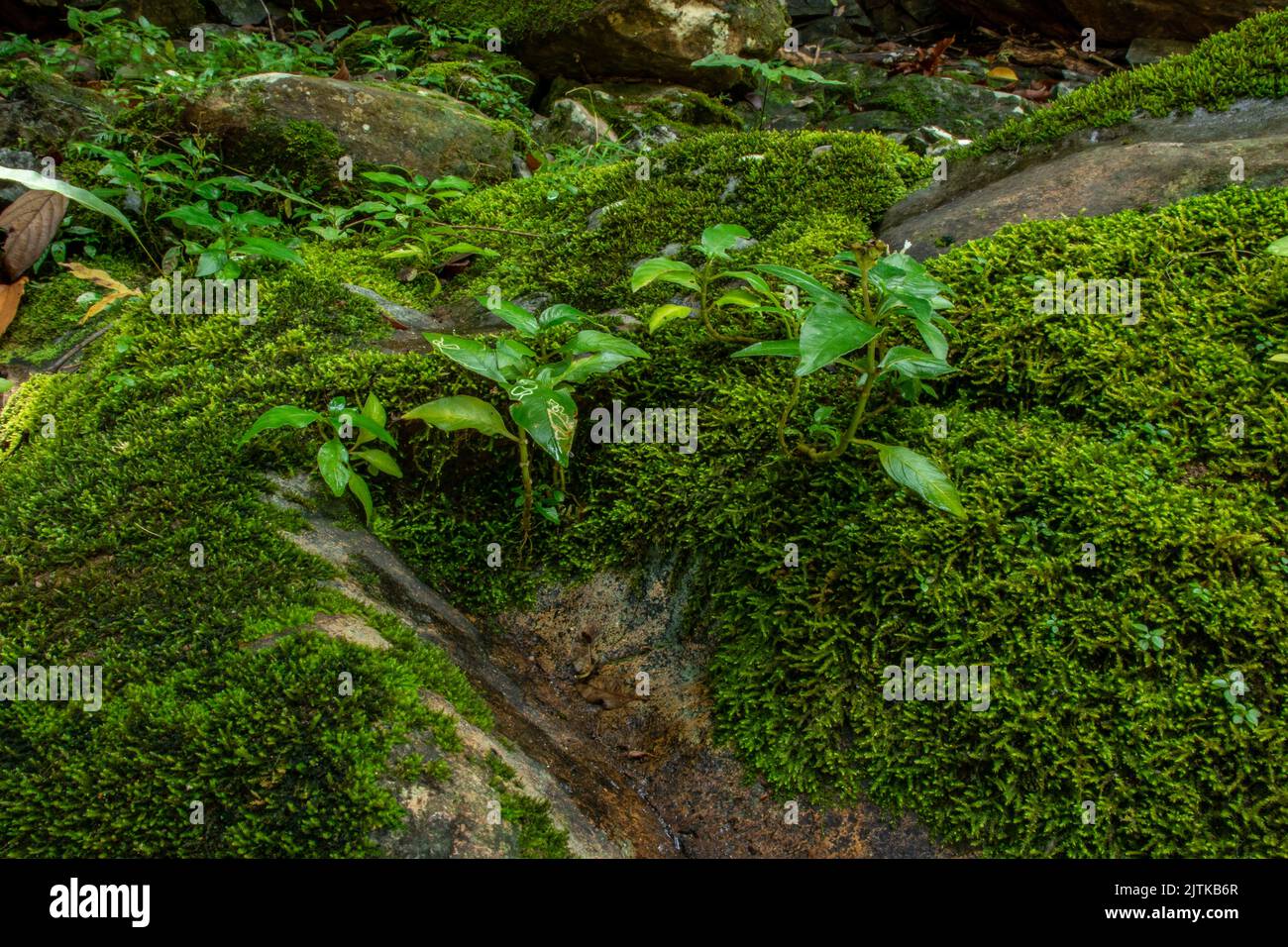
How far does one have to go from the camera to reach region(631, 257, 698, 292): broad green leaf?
2.67 meters

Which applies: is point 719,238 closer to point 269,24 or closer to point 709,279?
point 709,279

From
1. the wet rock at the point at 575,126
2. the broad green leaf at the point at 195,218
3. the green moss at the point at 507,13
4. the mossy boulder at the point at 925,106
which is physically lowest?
the broad green leaf at the point at 195,218

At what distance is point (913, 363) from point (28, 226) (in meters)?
4.11

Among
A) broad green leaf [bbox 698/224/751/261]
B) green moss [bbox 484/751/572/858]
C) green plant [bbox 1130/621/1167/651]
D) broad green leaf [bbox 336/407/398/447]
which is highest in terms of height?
broad green leaf [bbox 698/224/751/261]

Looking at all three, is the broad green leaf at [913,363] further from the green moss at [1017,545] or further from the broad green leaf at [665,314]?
the broad green leaf at [665,314]

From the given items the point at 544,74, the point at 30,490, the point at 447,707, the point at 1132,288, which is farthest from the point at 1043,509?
the point at 544,74

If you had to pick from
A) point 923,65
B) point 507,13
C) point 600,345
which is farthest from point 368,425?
point 923,65

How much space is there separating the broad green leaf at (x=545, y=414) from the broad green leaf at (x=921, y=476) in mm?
914

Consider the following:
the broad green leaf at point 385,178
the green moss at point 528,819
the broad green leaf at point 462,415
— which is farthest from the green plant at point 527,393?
the broad green leaf at point 385,178

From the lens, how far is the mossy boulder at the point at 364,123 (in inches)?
187

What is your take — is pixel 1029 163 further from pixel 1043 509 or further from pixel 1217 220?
pixel 1043 509

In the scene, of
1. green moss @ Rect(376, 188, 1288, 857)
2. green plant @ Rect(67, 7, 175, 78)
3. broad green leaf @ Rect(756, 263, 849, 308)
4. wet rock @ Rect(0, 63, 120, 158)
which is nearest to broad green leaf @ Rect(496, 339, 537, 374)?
green moss @ Rect(376, 188, 1288, 857)

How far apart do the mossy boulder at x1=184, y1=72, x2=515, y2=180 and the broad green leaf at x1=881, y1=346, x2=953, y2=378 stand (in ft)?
12.4

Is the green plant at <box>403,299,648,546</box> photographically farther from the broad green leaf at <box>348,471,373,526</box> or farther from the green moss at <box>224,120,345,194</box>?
the green moss at <box>224,120,345,194</box>
